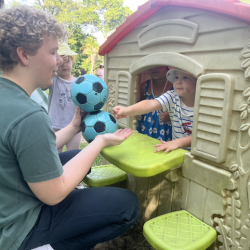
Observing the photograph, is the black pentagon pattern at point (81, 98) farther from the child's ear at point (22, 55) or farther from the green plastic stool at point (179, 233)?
the green plastic stool at point (179, 233)

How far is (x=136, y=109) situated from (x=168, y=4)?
0.85 m

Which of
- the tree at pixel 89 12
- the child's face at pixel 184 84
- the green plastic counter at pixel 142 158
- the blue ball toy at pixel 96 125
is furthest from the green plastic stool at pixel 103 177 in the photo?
the tree at pixel 89 12

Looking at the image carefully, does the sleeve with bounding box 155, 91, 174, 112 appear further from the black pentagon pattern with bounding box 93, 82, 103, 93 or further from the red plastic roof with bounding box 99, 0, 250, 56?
the red plastic roof with bounding box 99, 0, 250, 56

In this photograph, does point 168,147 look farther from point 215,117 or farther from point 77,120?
point 77,120

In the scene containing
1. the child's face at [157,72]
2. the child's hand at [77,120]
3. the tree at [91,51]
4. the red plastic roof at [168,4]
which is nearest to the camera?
the red plastic roof at [168,4]

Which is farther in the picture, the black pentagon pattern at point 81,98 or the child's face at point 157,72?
the child's face at point 157,72

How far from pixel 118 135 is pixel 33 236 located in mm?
756

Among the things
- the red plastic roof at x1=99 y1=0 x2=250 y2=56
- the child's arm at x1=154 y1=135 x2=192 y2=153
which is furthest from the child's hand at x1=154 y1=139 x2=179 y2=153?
the red plastic roof at x1=99 y1=0 x2=250 y2=56

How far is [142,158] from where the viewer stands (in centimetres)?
174

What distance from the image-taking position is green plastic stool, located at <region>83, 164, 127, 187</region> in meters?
2.21

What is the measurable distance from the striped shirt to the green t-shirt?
123 cm

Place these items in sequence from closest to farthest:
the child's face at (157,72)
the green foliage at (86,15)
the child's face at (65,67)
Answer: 1. the child's face at (157,72)
2. the child's face at (65,67)
3. the green foliage at (86,15)

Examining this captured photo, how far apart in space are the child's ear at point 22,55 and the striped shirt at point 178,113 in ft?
4.22

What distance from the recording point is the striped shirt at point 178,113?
6.64 feet
